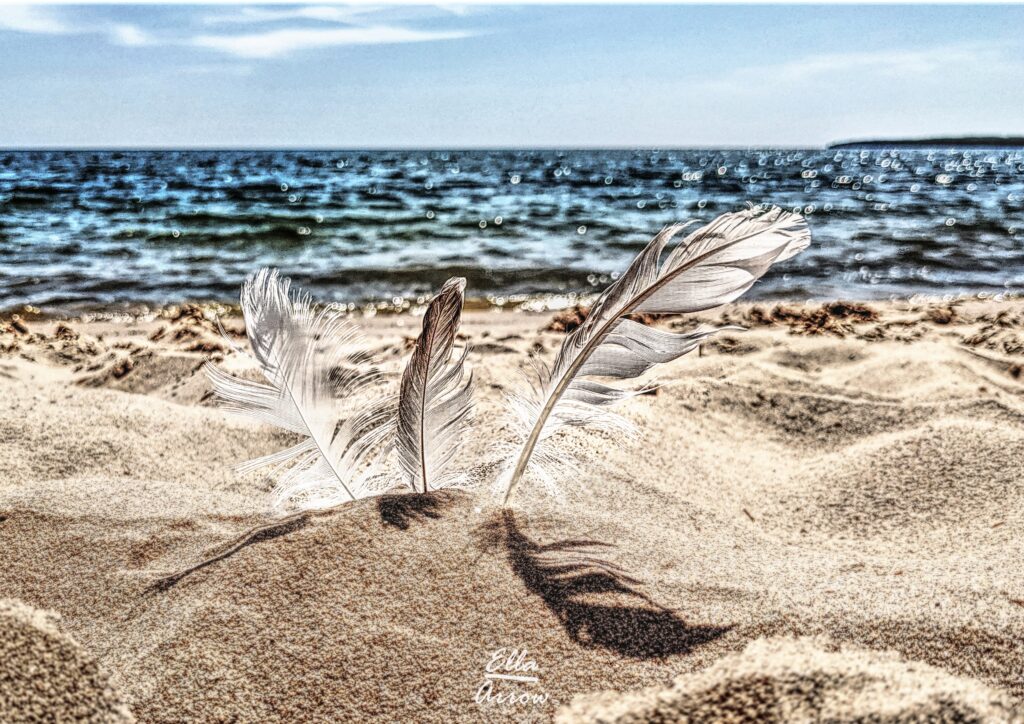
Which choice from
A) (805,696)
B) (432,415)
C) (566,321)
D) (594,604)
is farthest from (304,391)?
(566,321)

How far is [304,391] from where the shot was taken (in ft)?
6.58

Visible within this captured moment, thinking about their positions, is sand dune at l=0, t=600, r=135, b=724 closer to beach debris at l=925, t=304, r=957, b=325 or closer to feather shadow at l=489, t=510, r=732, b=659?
feather shadow at l=489, t=510, r=732, b=659

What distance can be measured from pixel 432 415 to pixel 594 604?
64cm

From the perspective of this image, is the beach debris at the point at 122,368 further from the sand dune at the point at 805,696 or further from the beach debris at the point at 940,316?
the beach debris at the point at 940,316

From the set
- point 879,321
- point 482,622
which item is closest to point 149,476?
point 482,622

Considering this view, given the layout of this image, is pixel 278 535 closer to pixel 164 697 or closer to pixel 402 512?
pixel 402 512

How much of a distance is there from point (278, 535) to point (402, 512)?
0.97 feet

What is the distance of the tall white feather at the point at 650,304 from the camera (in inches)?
67.8

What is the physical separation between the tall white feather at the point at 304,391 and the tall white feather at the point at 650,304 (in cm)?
43

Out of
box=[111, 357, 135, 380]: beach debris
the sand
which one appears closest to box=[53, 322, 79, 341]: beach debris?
box=[111, 357, 135, 380]: beach debris

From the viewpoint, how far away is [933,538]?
211 cm

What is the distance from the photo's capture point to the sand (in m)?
1.38

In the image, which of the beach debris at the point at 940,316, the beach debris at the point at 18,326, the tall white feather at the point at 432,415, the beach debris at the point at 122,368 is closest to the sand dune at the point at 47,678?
the tall white feather at the point at 432,415

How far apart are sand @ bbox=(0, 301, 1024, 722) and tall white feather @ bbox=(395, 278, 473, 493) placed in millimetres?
95
